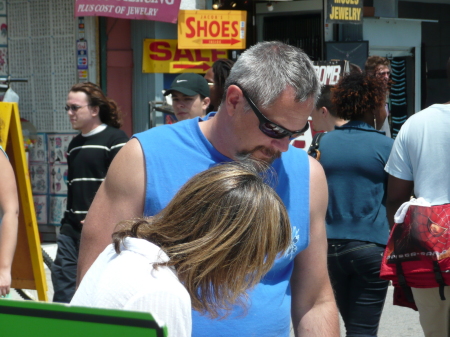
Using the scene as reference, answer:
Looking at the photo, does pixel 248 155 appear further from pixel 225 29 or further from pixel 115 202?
pixel 225 29

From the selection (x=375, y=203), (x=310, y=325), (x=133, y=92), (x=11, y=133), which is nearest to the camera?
(x=310, y=325)

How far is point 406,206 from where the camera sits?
3311 mm

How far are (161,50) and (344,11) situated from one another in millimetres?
2430

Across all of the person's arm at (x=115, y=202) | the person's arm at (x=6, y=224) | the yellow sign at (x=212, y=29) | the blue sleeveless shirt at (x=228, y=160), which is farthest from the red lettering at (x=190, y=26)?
the person's arm at (x=115, y=202)

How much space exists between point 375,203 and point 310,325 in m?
1.81

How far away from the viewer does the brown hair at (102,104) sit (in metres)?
5.23

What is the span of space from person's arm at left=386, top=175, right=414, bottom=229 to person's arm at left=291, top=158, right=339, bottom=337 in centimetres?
147

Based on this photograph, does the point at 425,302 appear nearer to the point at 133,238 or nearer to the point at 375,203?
the point at 375,203

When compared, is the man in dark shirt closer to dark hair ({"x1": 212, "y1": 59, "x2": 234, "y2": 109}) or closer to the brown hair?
the brown hair

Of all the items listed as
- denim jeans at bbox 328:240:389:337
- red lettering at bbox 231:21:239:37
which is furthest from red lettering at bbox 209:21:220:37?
denim jeans at bbox 328:240:389:337

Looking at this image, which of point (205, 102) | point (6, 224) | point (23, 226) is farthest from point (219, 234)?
point (205, 102)

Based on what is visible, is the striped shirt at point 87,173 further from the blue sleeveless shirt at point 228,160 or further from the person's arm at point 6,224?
the blue sleeveless shirt at point 228,160

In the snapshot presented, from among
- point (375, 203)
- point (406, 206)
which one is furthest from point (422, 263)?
point (375, 203)

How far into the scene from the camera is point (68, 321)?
3.10ft
